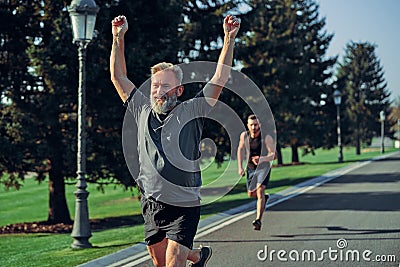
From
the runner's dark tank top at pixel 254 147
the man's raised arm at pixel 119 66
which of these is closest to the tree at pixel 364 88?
the runner's dark tank top at pixel 254 147

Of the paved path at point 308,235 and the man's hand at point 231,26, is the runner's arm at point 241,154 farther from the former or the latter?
the man's hand at point 231,26

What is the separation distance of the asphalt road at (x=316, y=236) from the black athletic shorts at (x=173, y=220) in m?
2.91

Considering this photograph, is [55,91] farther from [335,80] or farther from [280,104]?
[335,80]

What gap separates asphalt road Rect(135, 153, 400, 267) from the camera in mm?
7602

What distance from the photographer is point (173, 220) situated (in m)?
4.67

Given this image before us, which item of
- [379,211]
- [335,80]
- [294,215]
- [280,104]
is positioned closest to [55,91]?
[294,215]

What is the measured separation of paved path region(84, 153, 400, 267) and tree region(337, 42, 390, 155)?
54.0m

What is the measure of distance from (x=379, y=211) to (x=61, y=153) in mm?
8600

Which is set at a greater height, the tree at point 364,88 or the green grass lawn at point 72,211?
the tree at point 364,88

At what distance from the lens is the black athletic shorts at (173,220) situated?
4.61 meters

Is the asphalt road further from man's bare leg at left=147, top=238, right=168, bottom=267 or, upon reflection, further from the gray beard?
the gray beard

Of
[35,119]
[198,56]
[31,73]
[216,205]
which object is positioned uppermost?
[198,56]

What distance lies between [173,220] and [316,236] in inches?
210

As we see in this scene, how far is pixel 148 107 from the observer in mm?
4836
